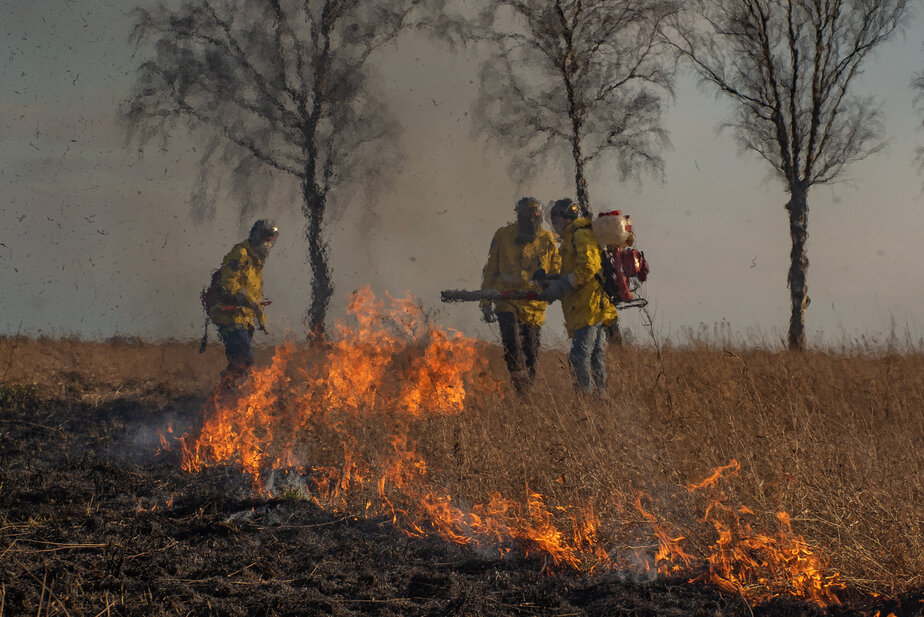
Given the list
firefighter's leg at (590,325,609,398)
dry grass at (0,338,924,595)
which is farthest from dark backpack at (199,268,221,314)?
firefighter's leg at (590,325,609,398)

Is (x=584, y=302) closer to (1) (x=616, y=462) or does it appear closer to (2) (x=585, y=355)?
(2) (x=585, y=355)

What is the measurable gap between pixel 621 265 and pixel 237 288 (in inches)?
179

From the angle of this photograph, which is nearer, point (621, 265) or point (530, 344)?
point (621, 265)

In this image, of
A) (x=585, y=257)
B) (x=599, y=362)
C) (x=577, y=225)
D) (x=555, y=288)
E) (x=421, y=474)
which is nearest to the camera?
(x=421, y=474)

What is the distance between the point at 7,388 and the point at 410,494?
24.7ft

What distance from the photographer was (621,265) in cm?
729

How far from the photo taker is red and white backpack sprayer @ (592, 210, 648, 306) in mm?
7086

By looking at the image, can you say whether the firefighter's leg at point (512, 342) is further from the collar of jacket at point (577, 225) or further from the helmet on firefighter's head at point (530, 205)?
the collar of jacket at point (577, 225)

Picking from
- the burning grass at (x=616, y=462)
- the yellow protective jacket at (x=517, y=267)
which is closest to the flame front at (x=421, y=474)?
the burning grass at (x=616, y=462)

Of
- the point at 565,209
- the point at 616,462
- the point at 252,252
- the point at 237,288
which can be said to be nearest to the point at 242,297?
the point at 237,288

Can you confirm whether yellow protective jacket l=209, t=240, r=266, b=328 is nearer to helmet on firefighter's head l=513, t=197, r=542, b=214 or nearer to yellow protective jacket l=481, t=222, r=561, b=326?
yellow protective jacket l=481, t=222, r=561, b=326

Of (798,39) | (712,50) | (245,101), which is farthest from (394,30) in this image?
(798,39)

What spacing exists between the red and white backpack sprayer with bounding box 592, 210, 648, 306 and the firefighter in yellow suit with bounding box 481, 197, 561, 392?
1.14m

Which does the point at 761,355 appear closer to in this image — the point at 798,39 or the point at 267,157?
the point at 798,39
